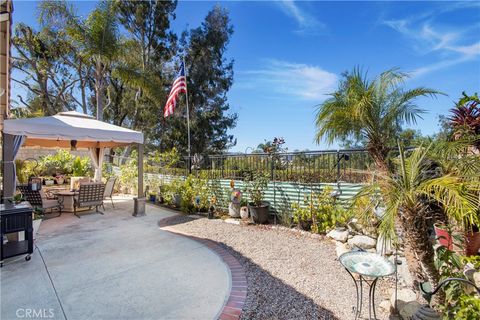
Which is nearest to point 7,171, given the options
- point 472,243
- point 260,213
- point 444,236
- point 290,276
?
point 260,213

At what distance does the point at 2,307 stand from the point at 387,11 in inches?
353

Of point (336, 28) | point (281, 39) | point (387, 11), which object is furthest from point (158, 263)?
point (281, 39)

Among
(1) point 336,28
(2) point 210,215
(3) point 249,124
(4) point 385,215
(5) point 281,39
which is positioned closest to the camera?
(4) point 385,215

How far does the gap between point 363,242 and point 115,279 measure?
3.89 meters

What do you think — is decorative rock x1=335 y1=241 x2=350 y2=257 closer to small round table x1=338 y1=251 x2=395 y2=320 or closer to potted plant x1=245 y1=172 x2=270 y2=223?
small round table x1=338 y1=251 x2=395 y2=320

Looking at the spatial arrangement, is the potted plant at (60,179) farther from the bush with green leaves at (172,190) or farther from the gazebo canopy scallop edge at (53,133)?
the bush with green leaves at (172,190)

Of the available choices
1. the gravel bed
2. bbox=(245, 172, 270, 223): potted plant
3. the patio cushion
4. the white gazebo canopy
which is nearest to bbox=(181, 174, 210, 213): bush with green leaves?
bbox=(245, 172, 270, 223): potted plant

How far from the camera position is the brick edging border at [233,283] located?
2636 mm

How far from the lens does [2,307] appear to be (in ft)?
8.83

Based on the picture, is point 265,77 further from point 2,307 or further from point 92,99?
point 92,99

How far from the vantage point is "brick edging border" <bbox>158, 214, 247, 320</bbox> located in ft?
8.65

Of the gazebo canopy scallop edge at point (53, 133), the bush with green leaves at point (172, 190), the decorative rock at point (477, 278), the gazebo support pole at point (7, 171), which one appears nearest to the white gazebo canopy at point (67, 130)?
the gazebo canopy scallop edge at point (53, 133)

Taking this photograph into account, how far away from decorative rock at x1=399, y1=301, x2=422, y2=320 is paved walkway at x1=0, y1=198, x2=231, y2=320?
73.8 inches
